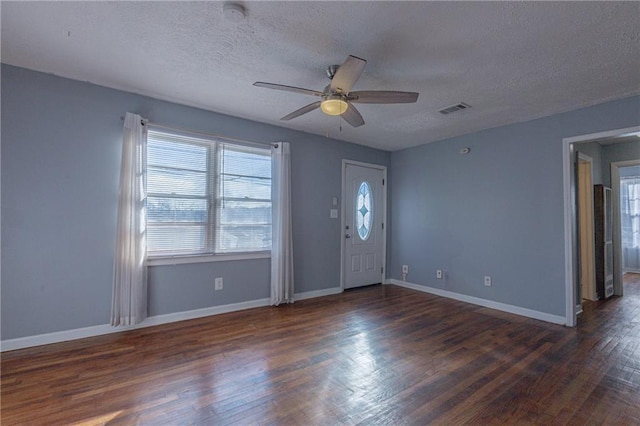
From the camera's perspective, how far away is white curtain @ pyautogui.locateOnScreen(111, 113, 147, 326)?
10.0 feet

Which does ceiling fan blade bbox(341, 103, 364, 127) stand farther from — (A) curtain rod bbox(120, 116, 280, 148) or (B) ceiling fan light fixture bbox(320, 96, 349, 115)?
(A) curtain rod bbox(120, 116, 280, 148)

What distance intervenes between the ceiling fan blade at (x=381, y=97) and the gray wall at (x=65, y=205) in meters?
2.13

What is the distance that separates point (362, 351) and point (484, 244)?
2675 millimetres

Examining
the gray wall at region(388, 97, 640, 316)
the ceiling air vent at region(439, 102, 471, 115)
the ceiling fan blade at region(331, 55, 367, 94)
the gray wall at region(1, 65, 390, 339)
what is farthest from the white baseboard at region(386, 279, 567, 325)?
the ceiling fan blade at region(331, 55, 367, 94)

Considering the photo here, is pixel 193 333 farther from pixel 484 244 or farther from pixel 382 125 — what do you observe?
pixel 484 244

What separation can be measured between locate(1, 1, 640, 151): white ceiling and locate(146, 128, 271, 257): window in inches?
24.3

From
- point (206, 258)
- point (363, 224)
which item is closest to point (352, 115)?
point (206, 258)

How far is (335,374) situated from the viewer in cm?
234

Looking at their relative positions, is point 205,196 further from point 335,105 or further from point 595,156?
point 595,156

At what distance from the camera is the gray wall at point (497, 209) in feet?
11.7

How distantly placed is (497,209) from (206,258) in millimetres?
3996

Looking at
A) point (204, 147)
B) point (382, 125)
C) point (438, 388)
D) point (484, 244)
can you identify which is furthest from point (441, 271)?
point (204, 147)

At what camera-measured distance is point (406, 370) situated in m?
2.40

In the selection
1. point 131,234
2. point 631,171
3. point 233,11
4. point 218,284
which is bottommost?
point 218,284
